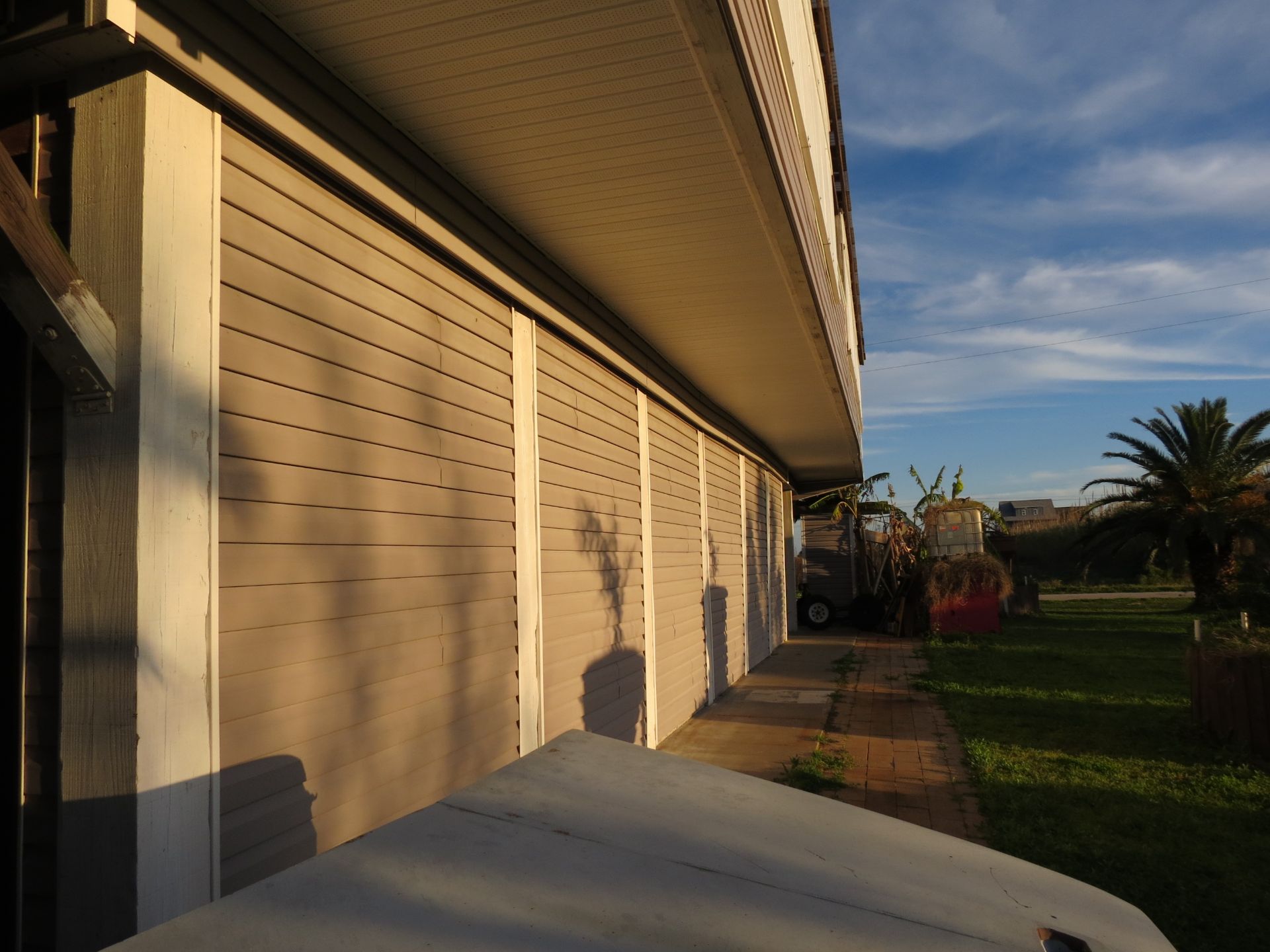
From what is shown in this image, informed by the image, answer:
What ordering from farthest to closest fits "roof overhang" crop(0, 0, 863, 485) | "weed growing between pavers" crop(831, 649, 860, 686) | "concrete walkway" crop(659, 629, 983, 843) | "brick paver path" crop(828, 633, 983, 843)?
"weed growing between pavers" crop(831, 649, 860, 686) < "concrete walkway" crop(659, 629, 983, 843) < "brick paver path" crop(828, 633, 983, 843) < "roof overhang" crop(0, 0, 863, 485)

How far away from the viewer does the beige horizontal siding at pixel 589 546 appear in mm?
4906

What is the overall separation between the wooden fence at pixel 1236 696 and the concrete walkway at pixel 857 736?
1761 millimetres

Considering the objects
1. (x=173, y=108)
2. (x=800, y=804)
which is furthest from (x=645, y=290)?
(x=800, y=804)

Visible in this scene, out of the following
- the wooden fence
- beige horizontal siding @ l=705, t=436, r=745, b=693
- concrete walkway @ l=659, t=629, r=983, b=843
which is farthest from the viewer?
beige horizontal siding @ l=705, t=436, r=745, b=693

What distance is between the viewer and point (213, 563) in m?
2.38

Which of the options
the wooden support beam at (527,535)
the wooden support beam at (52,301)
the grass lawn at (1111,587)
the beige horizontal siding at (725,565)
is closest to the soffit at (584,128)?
the wooden support beam at (527,535)

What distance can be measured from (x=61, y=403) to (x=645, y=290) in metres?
3.45

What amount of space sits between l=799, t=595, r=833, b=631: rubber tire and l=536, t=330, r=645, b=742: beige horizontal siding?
1211cm

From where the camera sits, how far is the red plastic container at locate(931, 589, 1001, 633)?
15133mm

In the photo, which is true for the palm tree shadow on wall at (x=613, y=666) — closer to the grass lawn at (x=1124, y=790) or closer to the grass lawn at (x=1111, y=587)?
the grass lawn at (x=1124, y=790)

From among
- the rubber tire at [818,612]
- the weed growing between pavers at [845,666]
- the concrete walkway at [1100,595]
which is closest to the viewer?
the weed growing between pavers at [845,666]

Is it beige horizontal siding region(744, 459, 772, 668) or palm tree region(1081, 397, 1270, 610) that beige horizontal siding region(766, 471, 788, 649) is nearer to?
beige horizontal siding region(744, 459, 772, 668)

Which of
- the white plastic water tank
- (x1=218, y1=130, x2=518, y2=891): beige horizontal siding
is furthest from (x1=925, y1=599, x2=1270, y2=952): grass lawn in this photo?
the white plastic water tank

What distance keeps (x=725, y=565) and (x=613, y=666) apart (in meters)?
4.61
